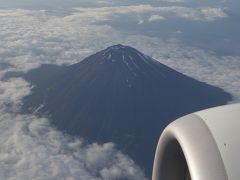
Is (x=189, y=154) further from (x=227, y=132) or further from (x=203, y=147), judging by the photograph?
(x=227, y=132)

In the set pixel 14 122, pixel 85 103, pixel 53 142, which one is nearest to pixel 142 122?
pixel 85 103

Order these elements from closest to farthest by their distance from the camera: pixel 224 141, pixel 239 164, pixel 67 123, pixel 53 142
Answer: pixel 239 164 → pixel 224 141 → pixel 53 142 → pixel 67 123

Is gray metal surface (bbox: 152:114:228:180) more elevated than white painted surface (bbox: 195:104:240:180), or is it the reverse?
white painted surface (bbox: 195:104:240:180)

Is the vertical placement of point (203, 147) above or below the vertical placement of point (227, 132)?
below

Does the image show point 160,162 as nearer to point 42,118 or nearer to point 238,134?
point 238,134

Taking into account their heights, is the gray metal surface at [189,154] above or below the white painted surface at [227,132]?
below

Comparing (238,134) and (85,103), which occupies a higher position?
(238,134)

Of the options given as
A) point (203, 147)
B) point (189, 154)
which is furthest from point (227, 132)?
point (189, 154)

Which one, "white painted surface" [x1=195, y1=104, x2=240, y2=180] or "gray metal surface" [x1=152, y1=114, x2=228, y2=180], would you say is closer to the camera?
"white painted surface" [x1=195, y1=104, x2=240, y2=180]
